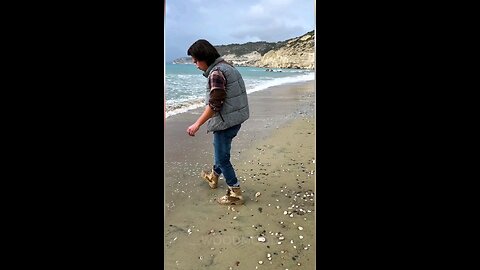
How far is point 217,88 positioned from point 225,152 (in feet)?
1.16

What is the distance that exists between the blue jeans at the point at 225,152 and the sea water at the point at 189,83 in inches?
7.7

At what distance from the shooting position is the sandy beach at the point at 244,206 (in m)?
1.62

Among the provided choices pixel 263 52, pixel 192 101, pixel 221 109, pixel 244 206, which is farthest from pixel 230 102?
pixel 244 206

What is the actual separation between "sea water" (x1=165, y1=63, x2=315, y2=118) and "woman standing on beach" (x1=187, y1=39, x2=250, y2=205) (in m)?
0.05

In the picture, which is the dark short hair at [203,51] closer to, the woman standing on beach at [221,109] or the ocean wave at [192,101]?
the woman standing on beach at [221,109]

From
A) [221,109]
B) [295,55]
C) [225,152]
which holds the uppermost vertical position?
[295,55]

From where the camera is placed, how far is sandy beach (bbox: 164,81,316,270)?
5.33ft

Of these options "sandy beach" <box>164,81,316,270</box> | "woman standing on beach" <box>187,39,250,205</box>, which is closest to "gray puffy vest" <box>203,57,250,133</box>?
"woman standing on beach" <box>187,39,250,205</box>

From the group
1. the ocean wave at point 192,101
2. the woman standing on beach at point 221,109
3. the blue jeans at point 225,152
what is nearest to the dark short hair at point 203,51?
the woman standing on beach at point 221,109

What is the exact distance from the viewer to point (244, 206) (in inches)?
73.7

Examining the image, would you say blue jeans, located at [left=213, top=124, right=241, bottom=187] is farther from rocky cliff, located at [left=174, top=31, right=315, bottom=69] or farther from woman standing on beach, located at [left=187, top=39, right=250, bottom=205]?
rocky cliff, located at [left=174, top=31, right=315, bottom=69]

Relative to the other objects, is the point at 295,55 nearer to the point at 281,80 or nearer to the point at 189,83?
the point at 189,83
